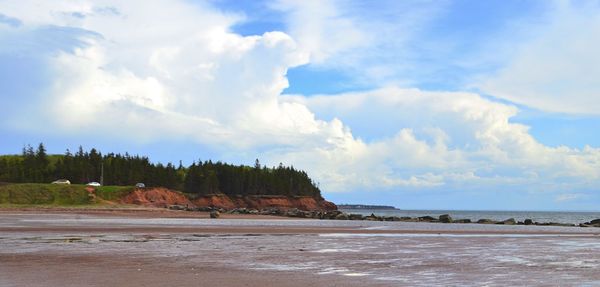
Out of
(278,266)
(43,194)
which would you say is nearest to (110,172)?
(43,194)

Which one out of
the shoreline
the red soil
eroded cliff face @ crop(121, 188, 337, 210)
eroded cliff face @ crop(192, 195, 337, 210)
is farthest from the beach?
eroded cliff face @ crop(192, 195, 337, 210)

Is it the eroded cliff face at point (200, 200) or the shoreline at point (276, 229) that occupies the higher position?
the eroded cliff face at point (200, 200)

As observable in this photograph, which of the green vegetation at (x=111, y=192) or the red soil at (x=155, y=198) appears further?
the red soil at (x=155, y=198)

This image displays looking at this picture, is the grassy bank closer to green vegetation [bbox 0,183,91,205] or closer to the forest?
green vegetation [bbox 0,183,91,205]

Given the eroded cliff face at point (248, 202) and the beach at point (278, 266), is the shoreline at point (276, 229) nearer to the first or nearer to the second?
the beach at point (278, 266)

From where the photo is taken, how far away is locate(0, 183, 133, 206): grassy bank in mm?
123438

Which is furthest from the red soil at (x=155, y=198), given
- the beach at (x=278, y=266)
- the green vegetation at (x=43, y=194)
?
the beach at (x=278, y=266)

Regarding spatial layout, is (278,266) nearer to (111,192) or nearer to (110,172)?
(111,192)

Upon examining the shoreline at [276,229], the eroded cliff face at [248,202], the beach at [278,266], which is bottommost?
the shoreline at [276,229]

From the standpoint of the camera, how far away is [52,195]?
419 ft

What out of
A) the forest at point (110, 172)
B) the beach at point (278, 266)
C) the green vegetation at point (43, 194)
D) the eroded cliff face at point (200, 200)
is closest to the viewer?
the beach at point (278, 266)

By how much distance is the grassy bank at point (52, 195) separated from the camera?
12344 cm

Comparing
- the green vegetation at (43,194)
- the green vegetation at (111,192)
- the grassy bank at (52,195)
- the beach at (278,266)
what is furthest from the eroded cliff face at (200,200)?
the beach at (278,266)

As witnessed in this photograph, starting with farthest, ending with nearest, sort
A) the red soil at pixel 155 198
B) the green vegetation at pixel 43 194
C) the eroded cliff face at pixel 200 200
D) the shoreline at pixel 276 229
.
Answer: the eroded cliff face at pixel 200 200 → the red soil at pixel 155 198 → the green vegetation at pixel 43 194 → the shoreline at pixel 276 229
